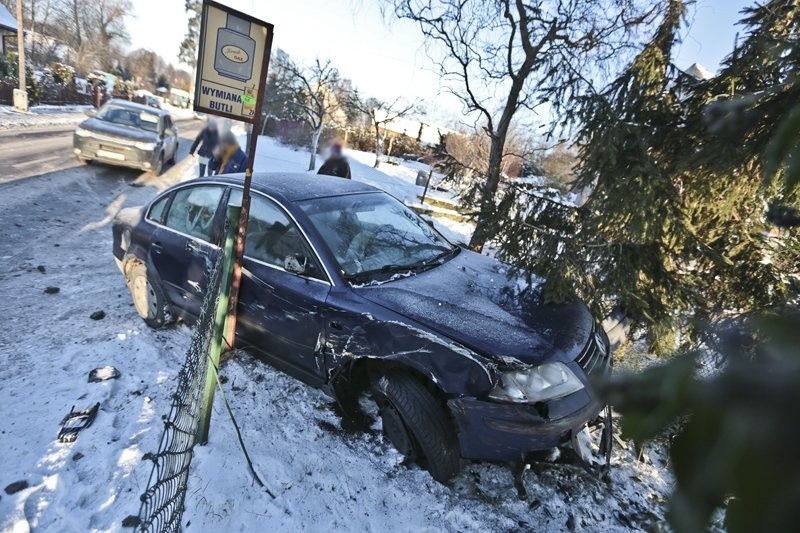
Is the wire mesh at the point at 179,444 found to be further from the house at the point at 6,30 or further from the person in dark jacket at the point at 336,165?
→ the house at the point at 6,30

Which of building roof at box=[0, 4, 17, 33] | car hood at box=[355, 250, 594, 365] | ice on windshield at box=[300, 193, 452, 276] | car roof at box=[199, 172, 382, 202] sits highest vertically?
building roof at box=[0, 4, 17, 33]

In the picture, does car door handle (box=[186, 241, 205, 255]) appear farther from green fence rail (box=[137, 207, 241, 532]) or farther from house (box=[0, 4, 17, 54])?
house (box=[0, 4, 17, 54])

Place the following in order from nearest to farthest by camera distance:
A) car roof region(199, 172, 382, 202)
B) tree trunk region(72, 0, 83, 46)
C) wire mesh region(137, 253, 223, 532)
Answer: wire mesh region(137, 253, 223, 532), car roof region(199, 172, 382, 202), tree trunk region(72, 0, 83, 46)

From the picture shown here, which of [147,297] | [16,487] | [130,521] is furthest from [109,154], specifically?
[130,521]

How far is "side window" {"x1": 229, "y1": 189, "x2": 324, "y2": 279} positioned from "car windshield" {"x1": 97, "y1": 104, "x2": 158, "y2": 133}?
9.67 m

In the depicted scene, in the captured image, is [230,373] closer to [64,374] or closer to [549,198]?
[64,374]

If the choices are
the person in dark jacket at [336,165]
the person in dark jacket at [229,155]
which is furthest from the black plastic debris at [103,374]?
the person in dark jacket at [336,165]

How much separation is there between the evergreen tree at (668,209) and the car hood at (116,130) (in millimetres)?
10155

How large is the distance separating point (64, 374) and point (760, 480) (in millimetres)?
4135

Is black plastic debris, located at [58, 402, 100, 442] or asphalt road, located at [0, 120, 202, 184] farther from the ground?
black plastic debris, located at [58, 402, 100, 442]

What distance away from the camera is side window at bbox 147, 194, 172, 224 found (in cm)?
403

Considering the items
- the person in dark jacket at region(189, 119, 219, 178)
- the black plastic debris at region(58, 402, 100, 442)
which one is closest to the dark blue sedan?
the black plastic debris at region(58, 402, 100, 442)

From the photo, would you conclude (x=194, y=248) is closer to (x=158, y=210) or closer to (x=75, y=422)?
(x=158, y=210)

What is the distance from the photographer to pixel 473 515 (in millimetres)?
2557
